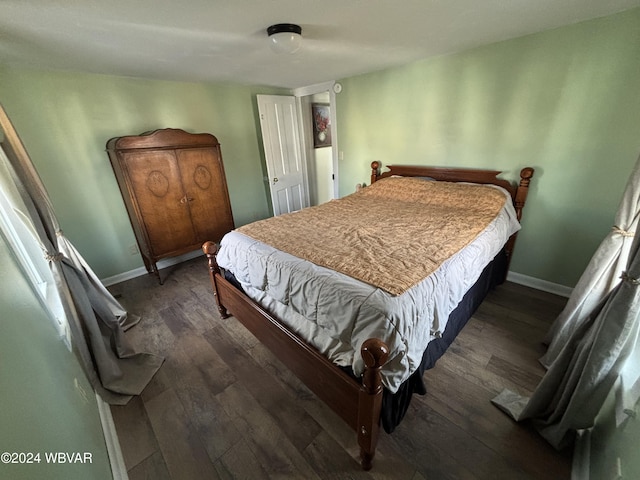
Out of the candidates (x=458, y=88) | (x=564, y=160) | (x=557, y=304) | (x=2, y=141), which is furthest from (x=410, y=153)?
(x=2, y=141)

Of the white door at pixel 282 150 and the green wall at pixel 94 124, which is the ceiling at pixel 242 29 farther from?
the white door at pixel 282 150

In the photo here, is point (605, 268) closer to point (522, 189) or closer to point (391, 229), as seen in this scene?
point (522, 189)

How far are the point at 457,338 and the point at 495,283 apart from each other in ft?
2.95

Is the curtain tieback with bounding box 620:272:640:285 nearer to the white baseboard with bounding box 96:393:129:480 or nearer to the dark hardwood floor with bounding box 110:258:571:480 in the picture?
the dark hardwood floor with bounding box 110:258:571:480

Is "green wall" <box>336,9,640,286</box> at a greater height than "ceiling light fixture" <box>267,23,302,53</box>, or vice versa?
"ceiling light fixture" <box>267,23,302,53</box>

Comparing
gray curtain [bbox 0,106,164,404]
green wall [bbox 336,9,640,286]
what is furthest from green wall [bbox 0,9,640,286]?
gray curtain [bbox 0,106,164,404]

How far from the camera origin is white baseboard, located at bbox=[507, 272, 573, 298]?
7.47ft

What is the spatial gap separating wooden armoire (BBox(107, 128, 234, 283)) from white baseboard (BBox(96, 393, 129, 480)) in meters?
1.61

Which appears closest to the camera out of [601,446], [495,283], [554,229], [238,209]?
[601,446]

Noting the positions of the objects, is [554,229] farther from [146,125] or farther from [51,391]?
[146,125]

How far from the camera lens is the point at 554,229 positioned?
2240 mm

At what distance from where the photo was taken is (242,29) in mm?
1623

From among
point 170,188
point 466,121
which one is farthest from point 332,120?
point 170,188

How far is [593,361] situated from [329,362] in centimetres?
108
